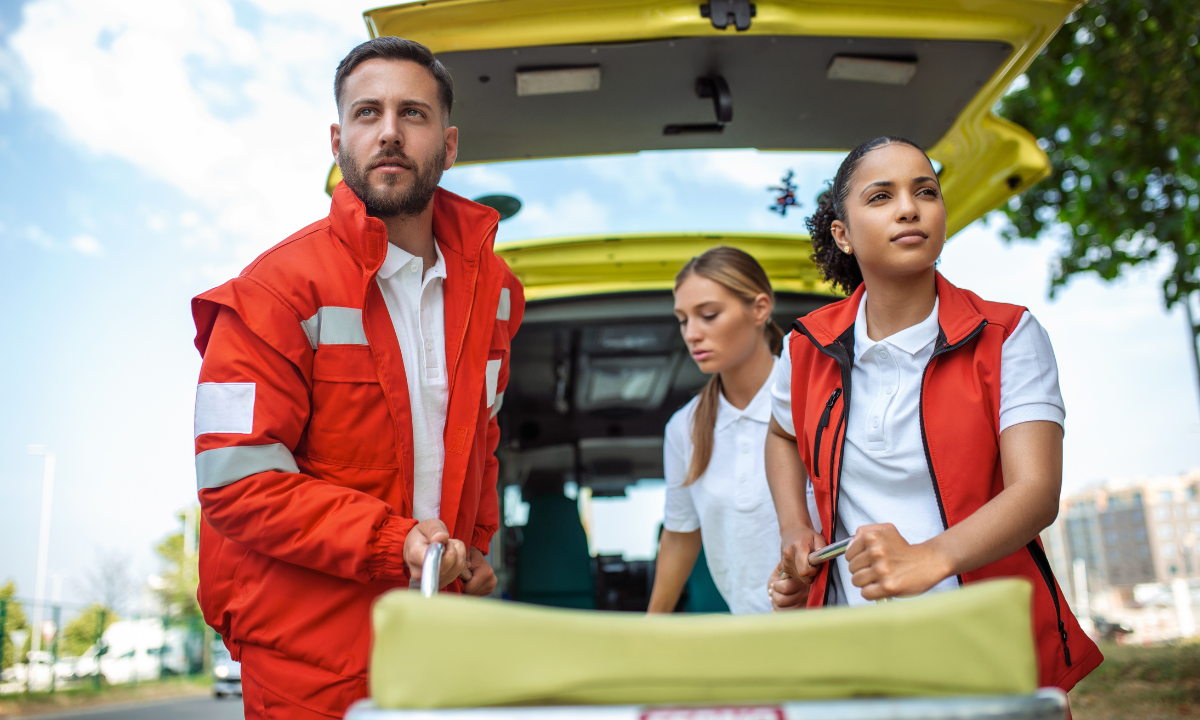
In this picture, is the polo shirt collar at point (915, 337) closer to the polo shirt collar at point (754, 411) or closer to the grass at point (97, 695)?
the polo shirt collar at point (754, 411)

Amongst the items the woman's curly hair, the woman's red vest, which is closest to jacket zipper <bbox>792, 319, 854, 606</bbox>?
the woman's red vest

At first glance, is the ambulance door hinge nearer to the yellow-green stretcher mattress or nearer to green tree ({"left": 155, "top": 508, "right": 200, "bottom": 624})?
the yellow-green stretcher mattress

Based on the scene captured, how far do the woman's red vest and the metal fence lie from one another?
14.6m

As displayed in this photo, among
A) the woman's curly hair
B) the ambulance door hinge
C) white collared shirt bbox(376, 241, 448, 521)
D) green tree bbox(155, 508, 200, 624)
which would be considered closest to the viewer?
white collared shirt bbox(376, 241, 448, 521)

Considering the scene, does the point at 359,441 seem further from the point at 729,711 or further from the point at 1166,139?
the point at 1166,139

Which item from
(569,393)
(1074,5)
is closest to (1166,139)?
(569,393)

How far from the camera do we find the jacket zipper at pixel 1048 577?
1465 mm

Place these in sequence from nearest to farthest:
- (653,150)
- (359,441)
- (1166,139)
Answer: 1. (359,441)
2. (653,150)
3. (1166,139)

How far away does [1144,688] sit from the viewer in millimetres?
7363

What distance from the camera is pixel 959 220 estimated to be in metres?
2.65

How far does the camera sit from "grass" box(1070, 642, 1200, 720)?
21.5ft

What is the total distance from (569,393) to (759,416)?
7.80 feet

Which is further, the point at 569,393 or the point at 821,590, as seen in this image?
the point at 569,393

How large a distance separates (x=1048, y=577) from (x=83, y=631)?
18.8 m
